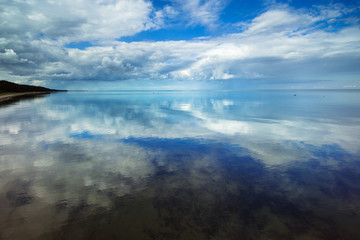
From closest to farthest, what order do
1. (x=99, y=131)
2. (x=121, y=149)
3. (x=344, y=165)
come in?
(x=344, y=165), (x=121, y=149), (x=99, y=131)

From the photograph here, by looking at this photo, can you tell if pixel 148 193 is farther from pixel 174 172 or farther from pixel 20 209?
pixel 20 209

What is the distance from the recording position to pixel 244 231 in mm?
6387

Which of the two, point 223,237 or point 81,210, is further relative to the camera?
point 81,210

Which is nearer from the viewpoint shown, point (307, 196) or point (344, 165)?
point (307, 196)

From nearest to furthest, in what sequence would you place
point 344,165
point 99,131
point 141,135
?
1. point 344,165
2. point 141,135
3. point 99,131

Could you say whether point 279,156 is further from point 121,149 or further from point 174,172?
point 121,149

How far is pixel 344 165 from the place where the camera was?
479 inches

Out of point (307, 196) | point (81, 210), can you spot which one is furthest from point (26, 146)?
point (307, 196)

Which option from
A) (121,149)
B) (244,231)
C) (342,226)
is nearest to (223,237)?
(244,231)

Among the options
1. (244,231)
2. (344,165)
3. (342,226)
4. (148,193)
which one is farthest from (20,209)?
(344,165)

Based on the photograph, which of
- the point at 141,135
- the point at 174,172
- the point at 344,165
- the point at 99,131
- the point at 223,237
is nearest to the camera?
the point at 223,237

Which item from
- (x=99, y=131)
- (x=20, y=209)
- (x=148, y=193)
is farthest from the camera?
(x=99, y=131)

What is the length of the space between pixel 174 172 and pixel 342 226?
7.50 metres

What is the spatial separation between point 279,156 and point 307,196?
5.46 m
